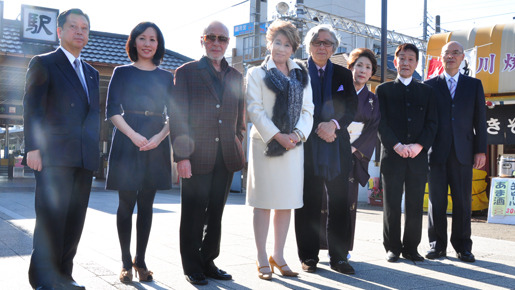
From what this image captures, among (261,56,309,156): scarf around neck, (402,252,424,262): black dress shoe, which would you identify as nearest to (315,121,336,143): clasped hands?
(261,56,309,156): scarf around neck

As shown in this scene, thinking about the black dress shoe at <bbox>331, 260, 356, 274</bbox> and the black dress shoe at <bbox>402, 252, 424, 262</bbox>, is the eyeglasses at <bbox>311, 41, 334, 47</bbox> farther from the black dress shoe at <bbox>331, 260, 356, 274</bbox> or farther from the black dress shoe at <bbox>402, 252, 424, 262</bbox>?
the black dress shoe at <bbox>402, 252, 424, 262</bbox>

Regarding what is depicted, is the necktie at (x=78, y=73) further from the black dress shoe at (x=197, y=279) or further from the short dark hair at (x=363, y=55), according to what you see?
the short dark hair at (x=363, y=55)

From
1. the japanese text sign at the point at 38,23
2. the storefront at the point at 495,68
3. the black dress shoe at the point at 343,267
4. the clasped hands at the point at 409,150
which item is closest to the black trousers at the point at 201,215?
the black dress shoe at the point at 343,267

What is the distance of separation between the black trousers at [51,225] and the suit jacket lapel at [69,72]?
0.52 metres

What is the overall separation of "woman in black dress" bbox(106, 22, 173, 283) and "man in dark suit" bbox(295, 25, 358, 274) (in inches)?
45.6

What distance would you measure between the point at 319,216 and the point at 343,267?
17.4 inches

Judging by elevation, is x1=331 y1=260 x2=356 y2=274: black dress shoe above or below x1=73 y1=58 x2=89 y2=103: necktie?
below

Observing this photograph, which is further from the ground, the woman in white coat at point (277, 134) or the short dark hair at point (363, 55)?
the short dark hair at point (363, 55)

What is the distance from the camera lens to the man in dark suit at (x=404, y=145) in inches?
186

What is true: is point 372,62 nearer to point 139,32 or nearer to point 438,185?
point 438,185

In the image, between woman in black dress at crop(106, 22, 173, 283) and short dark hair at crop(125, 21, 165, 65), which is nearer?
woman in black dress at crop(106, 22, 173, 283)

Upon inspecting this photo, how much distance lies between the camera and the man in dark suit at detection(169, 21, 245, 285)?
12.2ft

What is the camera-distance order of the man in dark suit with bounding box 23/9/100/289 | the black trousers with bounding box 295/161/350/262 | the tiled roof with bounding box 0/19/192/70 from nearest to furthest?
A: the man in dark suit with bounding box 23/9/100/289 < the black trousers with bounding box 295/161/350/262 < the tiled roof with bounding box 0/19/192/70

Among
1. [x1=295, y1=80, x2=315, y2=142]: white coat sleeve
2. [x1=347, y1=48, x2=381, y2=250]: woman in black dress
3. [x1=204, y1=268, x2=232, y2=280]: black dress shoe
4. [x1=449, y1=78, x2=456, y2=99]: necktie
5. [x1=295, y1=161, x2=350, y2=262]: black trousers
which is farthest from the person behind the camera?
[x1=449, y1=78, x2=456, y2=99]: necktie
